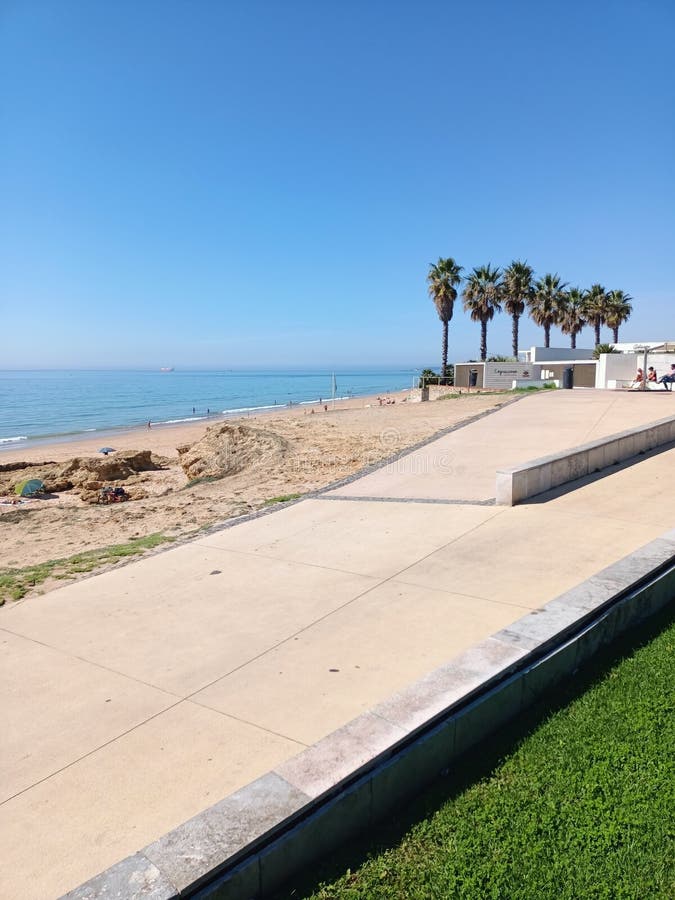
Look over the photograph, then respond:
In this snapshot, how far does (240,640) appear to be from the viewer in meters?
4.51

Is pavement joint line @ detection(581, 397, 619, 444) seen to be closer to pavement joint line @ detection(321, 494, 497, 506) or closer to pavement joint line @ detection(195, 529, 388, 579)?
pavement joint line @ detection(321, 494, 497, 506)

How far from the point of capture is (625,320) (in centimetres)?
5447

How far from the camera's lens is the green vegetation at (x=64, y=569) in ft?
20.6

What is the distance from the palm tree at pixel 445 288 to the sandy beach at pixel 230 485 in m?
23.4

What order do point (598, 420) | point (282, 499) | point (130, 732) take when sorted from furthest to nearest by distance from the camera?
point (598, 420) < point (282, 499) < point (130, 732)

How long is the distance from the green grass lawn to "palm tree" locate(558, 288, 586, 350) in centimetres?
5531

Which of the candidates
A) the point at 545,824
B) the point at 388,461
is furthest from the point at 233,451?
the point at 545,824

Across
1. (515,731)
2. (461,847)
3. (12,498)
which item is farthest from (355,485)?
A: (12,498)

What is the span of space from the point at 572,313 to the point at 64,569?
55.1 m

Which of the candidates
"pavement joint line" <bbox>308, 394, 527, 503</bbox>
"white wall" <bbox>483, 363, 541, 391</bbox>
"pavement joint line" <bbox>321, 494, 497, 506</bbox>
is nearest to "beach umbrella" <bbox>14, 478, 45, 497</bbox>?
"pavement joint line" <bbox>308, 394, 527, 503</bbox>

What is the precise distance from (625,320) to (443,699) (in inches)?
2341

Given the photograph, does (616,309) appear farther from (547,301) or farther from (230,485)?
(230,485)

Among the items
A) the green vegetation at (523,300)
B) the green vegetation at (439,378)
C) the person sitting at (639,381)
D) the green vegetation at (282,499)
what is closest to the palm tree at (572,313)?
the green vegetation at (523,300)

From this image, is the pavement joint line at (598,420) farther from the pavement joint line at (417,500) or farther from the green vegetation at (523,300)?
the green vegetation at (523,300)
